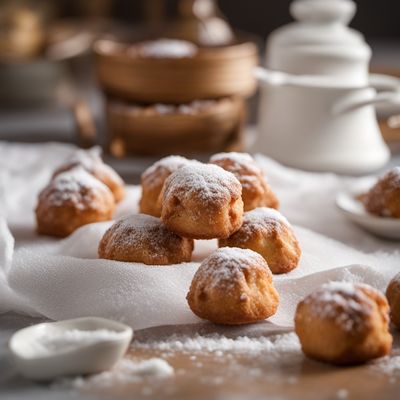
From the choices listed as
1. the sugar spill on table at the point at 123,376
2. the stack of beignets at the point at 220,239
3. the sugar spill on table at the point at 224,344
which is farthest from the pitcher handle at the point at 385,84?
the sugar spill on table at the point at 123,376

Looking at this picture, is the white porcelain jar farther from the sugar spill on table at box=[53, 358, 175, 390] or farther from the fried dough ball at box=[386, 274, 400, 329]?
the sugar spill on table at box=[53, 358, 175, 390]

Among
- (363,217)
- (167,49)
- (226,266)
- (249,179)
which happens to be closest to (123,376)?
(226,266)

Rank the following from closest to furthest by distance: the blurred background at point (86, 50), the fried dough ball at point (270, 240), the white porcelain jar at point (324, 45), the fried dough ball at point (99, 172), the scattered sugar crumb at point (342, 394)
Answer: the scattered sugar crumb at point (342, 394) < the fried dough ball at point (270, 240) < the fried dough ball at point (99, 172) < the white porcelain jar at point (324, 45) < the blurred background at point (86, 50)

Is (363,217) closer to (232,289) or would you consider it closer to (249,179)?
(249,179)

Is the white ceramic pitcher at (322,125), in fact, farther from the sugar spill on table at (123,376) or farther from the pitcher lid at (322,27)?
the sugar spill on table at (123,376)

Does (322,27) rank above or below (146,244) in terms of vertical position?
above

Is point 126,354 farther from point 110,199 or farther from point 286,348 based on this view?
point 110,199

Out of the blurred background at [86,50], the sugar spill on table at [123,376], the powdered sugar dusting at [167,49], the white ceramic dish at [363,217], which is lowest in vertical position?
the blurred background at [86,50]
